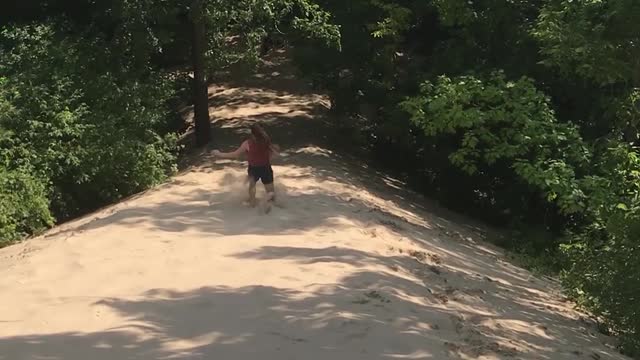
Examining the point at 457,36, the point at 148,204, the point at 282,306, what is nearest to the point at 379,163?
the point at 457,36

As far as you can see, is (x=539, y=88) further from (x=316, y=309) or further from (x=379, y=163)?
(x=316, y=309)

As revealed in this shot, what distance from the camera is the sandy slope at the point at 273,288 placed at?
5.62m

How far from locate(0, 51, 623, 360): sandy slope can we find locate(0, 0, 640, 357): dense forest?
1.66 meters

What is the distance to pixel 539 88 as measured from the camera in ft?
50.1

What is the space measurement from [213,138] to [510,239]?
745cm

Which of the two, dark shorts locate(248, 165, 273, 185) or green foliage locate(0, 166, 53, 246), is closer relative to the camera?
A: dark shorts locate(248, 165, 273, 185)

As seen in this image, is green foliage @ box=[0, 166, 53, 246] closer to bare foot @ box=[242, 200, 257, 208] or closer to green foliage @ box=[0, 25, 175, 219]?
green foliage @ box=[0, 25, 175, 219]

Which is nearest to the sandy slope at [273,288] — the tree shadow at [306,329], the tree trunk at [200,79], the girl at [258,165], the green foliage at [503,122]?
the tree shadow at [306,329]

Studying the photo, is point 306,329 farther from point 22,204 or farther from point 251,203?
point 22,204

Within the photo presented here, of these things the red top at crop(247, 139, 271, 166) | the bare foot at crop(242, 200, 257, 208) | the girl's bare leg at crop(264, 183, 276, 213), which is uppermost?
the red top at crop(247, 139, 271, 166)

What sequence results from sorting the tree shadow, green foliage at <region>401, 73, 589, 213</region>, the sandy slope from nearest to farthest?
the tree shadow < the sandy slope < green foliage at <region>401, 73, 589, 213</region>

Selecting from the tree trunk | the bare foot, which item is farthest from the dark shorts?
the tree trunk

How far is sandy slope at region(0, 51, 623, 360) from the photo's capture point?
18.5 ft

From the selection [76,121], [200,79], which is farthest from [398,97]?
[76,121]
